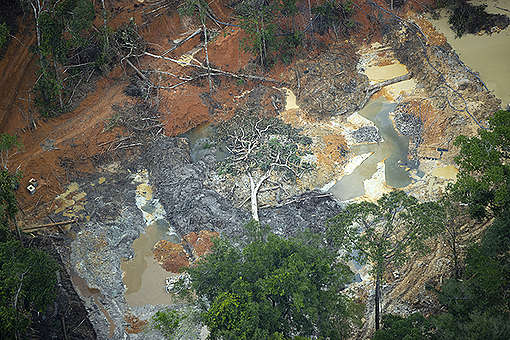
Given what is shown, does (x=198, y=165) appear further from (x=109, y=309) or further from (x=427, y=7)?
(x=427, y=7)

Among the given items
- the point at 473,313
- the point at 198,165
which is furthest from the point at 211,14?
the point at 473,313

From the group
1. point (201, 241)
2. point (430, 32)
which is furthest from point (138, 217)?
point (430, 32)

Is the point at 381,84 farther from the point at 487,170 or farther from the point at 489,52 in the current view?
the point at 487,170

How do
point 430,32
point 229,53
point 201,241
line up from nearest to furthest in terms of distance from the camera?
point 201,241, point 430,32, point 229,53

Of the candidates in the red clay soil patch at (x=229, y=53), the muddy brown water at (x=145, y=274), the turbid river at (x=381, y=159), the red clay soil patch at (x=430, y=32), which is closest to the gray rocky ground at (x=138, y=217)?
the muddy brown water at (x=145, y=274)

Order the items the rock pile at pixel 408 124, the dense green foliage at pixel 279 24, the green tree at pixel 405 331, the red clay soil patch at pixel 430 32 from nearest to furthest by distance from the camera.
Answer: the green tree at pixel 405 331 < the rock pile at pixel 408 124 < the red clay soil patch at pixel 430 32 < the dense green foliage at pixel 279 24

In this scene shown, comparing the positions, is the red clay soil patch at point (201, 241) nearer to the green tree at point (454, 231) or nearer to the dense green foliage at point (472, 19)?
the green tree at point (454, 231)
